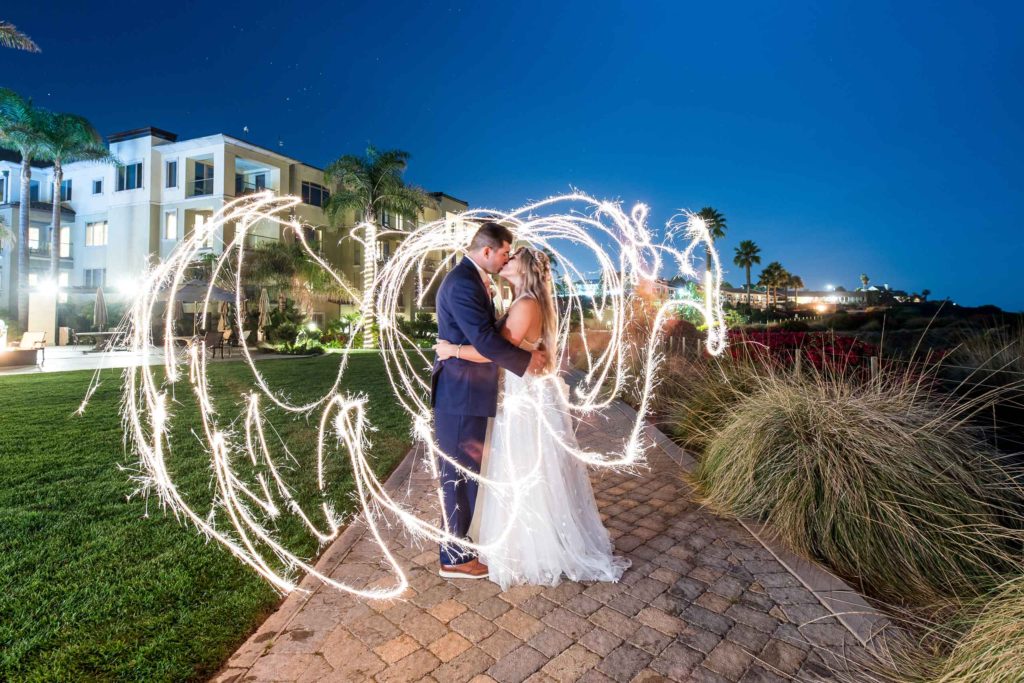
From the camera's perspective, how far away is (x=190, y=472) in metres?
6.27

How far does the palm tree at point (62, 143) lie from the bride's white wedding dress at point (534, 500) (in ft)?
119

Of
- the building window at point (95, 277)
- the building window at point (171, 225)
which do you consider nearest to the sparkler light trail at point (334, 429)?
the building window at point (171, 225)

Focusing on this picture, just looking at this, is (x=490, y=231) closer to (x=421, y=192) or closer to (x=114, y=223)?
(x=421, y=192)

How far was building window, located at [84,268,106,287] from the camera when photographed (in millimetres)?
37344

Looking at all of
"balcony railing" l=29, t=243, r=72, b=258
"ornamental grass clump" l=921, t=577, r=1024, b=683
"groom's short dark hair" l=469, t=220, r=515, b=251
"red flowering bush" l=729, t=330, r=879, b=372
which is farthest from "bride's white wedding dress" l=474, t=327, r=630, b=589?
"balcony railing" l=29, t=243, r=72, b=258

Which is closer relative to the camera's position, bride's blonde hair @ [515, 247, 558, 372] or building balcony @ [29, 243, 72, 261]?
bride's blonde hair @ [515, 247, 558, 372]

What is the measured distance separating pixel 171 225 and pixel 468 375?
127 ft

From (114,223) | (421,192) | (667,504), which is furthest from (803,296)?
(667,504)

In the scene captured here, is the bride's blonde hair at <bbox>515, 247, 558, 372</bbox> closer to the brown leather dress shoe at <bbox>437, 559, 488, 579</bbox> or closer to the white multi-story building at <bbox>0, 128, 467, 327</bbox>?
the brown leather dress shoe at <bbox>437, 559, 488, 579</bbox>

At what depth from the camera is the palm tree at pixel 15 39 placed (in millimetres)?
20125

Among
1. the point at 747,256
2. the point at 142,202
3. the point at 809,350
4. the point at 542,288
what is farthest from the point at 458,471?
the point at 747,256

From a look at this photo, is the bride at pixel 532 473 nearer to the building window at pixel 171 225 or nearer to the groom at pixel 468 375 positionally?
the groom at pixel 468 375

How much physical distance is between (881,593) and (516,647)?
2.44m

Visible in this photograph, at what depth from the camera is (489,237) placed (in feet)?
12.3
